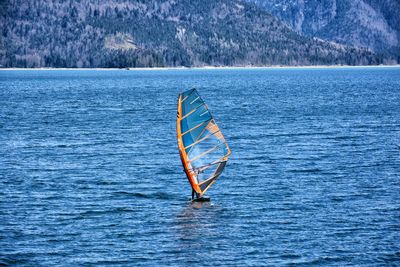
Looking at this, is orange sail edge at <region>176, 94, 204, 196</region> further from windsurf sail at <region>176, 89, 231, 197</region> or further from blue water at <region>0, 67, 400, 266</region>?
blue water at <region>0, 67, 400, 266</region>

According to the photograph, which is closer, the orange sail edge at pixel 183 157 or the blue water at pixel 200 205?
the blue water at pixel 200 205

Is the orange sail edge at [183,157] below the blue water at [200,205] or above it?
above

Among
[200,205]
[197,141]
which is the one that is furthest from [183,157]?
[200,205]

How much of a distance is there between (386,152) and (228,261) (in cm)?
3653

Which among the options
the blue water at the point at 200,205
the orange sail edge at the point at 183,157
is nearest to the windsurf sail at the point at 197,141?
the orange sail edge at the point at 183,157

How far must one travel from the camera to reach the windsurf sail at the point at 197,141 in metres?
49.7

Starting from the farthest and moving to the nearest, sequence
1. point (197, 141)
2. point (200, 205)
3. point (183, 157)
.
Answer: point (197, 141) < point (183, 157) < point (200, 205)

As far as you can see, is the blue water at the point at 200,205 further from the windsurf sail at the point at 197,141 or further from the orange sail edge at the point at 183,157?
the windsurf sail at the point at 197,141

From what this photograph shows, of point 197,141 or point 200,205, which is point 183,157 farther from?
point 200,205

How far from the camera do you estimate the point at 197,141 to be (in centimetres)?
5053

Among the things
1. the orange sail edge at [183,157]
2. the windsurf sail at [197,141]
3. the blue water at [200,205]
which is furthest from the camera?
the windsurf sail at [197,141]

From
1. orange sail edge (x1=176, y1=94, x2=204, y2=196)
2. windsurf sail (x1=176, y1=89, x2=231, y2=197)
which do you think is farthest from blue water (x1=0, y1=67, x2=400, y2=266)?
windsurf sail (x1=176, y1=89, x2=231, y2=197)

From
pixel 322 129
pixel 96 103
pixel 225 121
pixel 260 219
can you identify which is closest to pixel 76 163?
pixel 260 219

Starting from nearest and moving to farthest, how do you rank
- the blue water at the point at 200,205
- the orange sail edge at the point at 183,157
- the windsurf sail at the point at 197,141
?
the blue water at the point at 200,205 → the orange sail edge at the point at 183,157 → the windsurf sail at the point at 197,141
